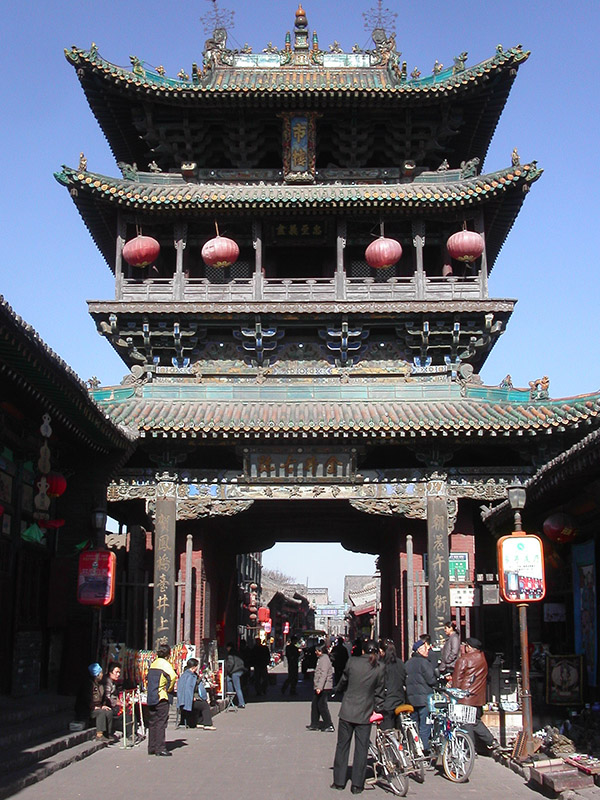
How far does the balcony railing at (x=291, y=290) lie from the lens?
20.2 meters

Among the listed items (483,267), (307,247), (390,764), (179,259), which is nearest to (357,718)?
(390,764)

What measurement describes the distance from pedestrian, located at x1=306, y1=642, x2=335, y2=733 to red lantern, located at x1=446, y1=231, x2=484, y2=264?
957cm

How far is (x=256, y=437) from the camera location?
17719 mm

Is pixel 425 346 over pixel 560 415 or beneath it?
over

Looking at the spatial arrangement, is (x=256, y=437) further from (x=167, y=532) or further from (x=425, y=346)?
(x=425, y=346)

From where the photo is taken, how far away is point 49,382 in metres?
11.9

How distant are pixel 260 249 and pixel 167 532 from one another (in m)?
6.97

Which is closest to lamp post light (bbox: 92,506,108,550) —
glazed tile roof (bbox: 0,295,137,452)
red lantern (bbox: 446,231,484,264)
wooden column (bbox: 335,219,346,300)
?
glazed tile roof (bbox: 0,295,137,452)

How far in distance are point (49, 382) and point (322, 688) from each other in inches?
269

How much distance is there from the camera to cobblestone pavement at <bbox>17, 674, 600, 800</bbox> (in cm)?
974

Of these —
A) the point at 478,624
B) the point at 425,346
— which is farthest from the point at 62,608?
the point at 425,346

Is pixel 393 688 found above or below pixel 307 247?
below

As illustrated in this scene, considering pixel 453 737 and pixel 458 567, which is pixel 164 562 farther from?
pixel 453 737

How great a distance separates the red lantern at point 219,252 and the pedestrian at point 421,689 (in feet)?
36.3
